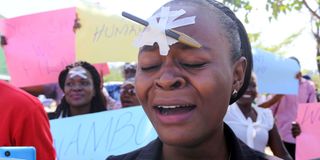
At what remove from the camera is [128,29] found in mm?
3457

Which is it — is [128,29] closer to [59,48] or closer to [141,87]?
[59,48]

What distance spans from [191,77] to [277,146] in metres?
2.51

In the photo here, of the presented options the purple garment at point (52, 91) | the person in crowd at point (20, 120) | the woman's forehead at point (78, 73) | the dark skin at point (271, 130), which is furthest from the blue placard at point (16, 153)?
the purple garment at point (52, 91)

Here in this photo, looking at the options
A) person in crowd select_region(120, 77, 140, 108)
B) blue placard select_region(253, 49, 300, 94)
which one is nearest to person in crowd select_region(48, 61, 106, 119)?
person in crowd select_region(120, 77, 140, 108)

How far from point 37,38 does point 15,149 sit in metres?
2.43

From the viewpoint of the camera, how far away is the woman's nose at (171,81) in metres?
1.04

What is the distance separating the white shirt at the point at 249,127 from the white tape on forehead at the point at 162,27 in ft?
7.11

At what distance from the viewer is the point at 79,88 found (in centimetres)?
338

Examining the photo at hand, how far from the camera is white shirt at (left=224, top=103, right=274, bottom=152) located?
325 centimetres

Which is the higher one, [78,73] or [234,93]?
[234,93]

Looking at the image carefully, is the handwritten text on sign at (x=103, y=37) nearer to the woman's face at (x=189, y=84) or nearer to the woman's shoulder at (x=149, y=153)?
A: the woman's shoulder at (x=149, y=153)

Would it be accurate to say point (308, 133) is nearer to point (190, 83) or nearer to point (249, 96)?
point (249, 96)

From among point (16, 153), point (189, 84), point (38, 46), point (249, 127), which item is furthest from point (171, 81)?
point (38, 46)

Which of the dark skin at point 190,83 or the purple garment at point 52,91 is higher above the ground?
the dark skin at point 190,83
